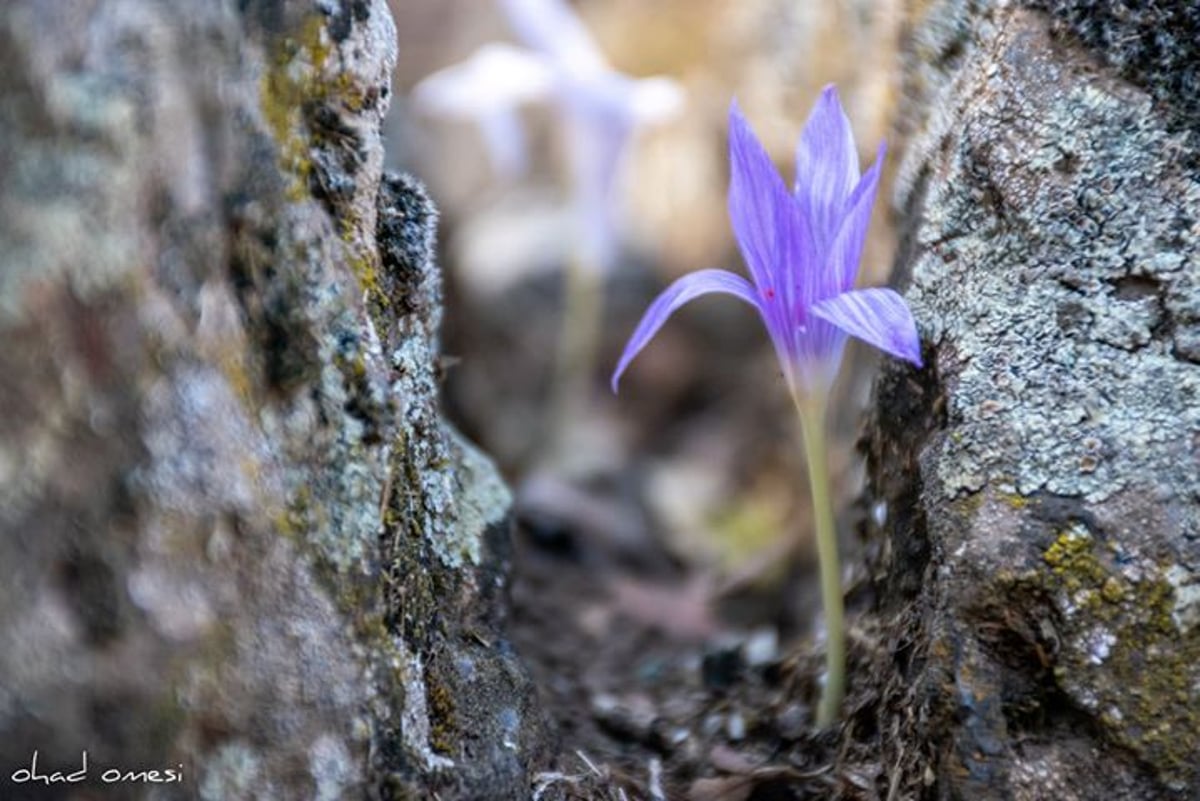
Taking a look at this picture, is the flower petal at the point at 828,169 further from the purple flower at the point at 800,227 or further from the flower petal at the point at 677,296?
the flower petal at the point at 677,296

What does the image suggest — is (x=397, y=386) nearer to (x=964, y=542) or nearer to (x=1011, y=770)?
(x=964, y=542)

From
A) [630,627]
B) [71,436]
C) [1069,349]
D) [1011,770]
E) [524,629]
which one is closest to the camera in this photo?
[71,436]

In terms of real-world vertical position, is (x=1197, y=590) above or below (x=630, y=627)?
above

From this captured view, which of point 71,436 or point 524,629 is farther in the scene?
point 524,629

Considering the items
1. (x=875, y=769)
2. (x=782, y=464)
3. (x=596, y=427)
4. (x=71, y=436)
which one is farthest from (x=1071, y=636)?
(x=596, y=427)

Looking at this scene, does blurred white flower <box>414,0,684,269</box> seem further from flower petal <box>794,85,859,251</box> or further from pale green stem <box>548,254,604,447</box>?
flower petal <box>794,85,859,251</box>

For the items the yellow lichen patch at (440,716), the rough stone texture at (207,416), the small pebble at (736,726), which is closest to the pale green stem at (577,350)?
the small pebble at (736,726)

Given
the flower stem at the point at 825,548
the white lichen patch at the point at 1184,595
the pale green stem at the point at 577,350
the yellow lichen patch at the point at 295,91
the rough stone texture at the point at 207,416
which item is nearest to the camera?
the rough stone texture at the point at 207,416
